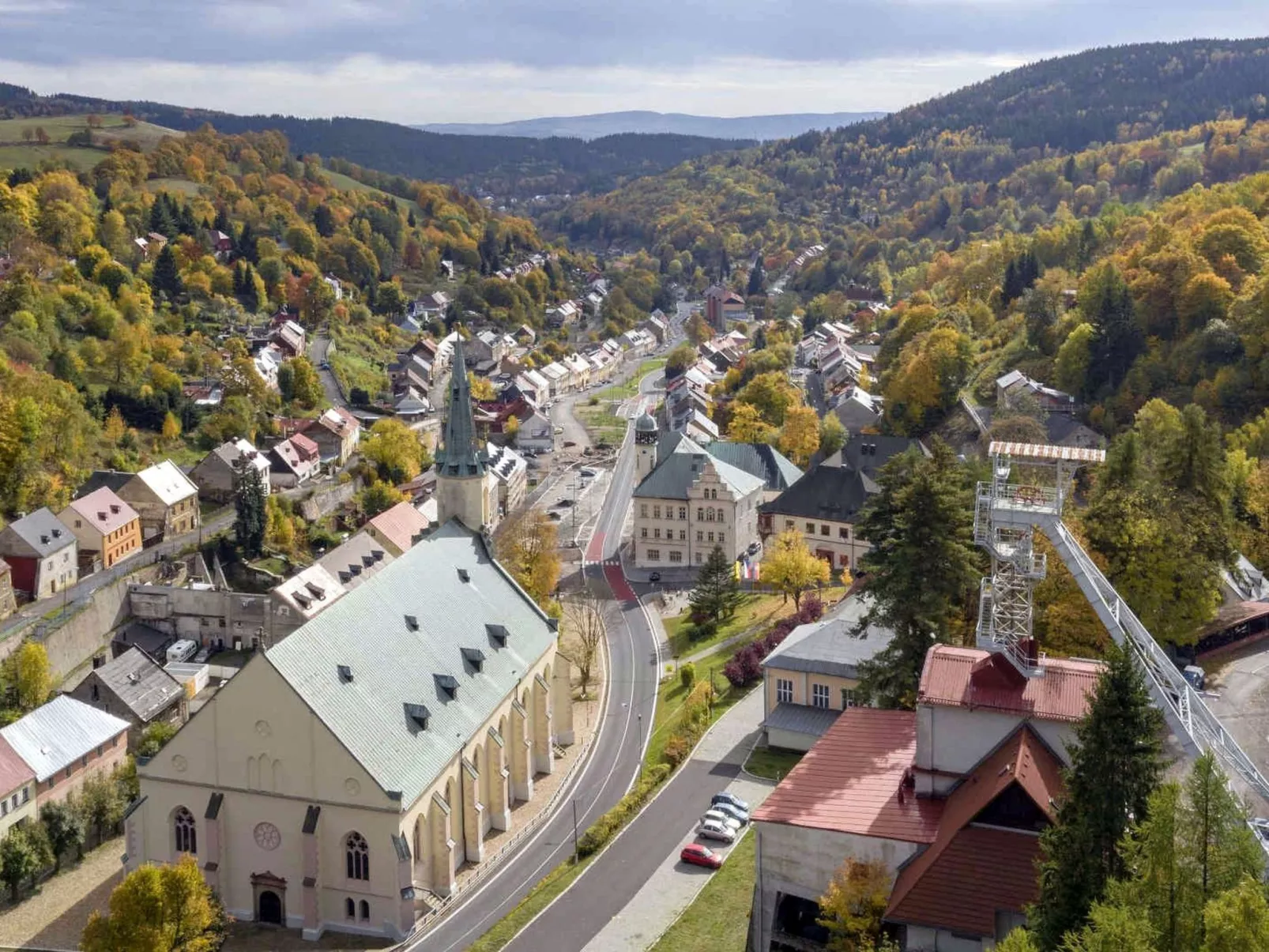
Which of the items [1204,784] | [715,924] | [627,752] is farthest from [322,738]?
[1204,784]

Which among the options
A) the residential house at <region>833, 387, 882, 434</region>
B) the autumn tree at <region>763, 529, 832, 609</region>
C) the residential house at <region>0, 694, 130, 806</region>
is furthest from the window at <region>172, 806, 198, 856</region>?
the residential house at <region>833, 387, 882, 434</region>

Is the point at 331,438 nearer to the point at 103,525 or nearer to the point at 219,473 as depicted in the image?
the point at 219,473

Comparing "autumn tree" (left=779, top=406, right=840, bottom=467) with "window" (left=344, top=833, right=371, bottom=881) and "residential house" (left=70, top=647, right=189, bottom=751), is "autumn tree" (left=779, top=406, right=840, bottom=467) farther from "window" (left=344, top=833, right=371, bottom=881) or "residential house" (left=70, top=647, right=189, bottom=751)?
"window" (left=344, top=833, right=371, bottom=881)

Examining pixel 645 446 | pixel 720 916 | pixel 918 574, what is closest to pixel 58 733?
pixel 720 916

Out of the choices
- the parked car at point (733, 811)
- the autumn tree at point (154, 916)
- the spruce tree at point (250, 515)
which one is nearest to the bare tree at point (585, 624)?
the parked car at point (733, 811)

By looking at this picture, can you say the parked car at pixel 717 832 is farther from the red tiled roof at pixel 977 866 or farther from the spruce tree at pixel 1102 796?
the spruce tree at pixel 1102 796
